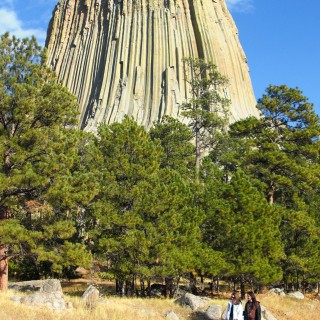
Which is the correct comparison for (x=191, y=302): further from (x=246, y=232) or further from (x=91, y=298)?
(x=246, y=232)

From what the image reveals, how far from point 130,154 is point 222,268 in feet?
21.7

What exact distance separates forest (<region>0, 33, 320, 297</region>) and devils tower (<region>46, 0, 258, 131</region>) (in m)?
44.7

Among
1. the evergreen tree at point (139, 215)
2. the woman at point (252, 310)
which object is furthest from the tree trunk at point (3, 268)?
the woman at point (252, 310)

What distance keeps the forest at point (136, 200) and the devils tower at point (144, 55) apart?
1761 inches

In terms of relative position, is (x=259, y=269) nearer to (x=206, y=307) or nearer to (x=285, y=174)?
(x=206, y=307)

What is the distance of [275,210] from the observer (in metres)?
22.1

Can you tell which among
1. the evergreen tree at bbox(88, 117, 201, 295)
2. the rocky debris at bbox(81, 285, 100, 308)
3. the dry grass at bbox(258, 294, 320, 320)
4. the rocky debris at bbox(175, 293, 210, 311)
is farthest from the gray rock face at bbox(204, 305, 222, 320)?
the rocky debris at bbox(81, 285, 100, 308)

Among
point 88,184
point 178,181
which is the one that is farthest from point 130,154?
point 88,184

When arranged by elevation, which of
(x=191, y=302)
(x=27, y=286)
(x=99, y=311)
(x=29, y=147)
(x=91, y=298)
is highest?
(x=29, y=147)

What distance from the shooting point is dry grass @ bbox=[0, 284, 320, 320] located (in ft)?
39.8

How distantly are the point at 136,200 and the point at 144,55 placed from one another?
60284mm

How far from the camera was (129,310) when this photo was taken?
47.0ft

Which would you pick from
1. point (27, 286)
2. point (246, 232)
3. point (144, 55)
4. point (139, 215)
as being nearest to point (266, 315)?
point (246, 232)

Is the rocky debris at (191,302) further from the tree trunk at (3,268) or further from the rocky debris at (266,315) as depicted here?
the tree trunk at (3,268)
